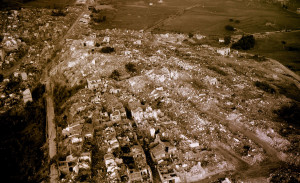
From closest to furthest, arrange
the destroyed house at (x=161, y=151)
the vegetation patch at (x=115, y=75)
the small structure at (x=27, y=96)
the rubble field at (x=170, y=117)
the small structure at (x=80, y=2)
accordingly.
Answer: the rubble field at (x=170, y=117)
the destroyed house at (x=161, y=151)
the small structure at (x=27, y=96)
the vegetation patch at (x=115, y=75)
the small structure at (x=80, y=2)

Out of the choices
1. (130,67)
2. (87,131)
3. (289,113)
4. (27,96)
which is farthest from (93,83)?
(289,113)

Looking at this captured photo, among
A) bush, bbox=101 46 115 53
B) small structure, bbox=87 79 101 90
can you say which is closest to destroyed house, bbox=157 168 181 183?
small structure, bbox=87 79 101 90

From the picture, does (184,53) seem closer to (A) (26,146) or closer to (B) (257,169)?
(B) (257,169)

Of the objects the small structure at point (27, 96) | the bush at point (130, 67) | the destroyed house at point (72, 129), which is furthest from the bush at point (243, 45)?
the small structure at point (27, 96)

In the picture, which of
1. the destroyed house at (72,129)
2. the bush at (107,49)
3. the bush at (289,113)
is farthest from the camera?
the bush at (107,49)

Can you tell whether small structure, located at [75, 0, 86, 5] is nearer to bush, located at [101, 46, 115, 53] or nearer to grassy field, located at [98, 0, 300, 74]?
grassy field, located at [98, 0, 300, 74]

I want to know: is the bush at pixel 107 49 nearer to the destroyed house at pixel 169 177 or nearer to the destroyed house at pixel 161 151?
the destroyed house at pixel 161 151

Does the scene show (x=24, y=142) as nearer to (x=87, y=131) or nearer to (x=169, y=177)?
(x=87, y=131)
